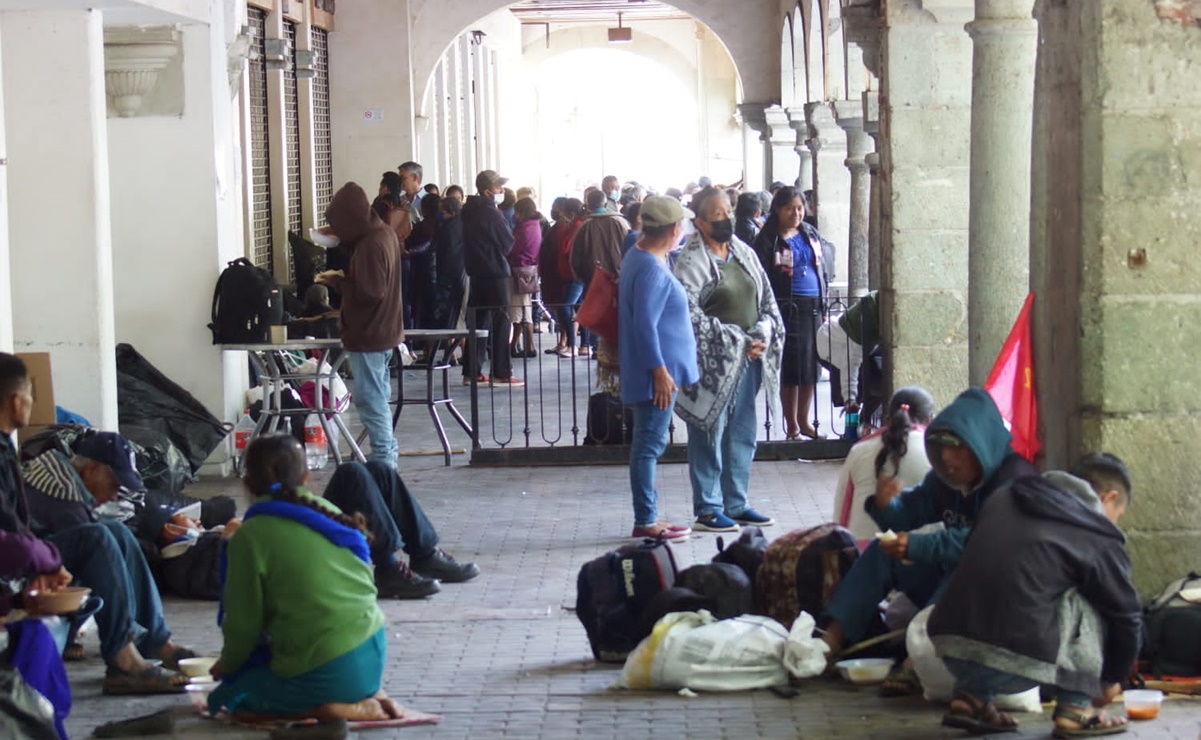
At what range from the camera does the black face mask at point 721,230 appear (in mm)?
8594

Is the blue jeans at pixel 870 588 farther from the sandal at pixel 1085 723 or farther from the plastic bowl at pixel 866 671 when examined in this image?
the sandal at pixel 1085 723

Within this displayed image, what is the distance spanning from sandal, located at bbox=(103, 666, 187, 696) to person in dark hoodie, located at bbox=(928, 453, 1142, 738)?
2362 millimetres

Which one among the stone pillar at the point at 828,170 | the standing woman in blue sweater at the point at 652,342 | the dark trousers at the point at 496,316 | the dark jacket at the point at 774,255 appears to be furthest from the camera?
the stone pillar at the point at 828,170

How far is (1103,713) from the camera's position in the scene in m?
5.30

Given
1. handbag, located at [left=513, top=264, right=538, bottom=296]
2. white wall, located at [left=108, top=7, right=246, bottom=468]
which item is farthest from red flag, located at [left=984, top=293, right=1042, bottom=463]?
handbag, located at [left=513, top=264, right=538, bottom=296]

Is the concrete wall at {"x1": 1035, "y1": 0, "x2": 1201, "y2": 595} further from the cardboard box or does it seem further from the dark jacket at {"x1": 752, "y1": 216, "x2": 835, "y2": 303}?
the dark jacket at {"x1": 752, "y1": 216, "x2": 835, "y2": 303}

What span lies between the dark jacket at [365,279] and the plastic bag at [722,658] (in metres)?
3.94

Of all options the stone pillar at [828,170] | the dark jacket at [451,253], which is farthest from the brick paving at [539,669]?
the stone pillar at [828,170]

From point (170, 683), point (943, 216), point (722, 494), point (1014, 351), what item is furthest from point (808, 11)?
point (170, 683)

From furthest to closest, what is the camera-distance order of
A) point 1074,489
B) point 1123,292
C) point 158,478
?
1. point 158,478
2. point 1123,292
3. point 1074,489

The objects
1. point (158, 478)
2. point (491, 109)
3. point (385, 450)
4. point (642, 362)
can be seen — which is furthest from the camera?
point (491, 109)

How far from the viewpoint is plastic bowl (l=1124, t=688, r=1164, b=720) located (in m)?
5.46

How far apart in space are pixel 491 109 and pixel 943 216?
891 inches

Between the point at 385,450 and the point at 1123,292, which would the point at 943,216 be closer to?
the point at 385,450
